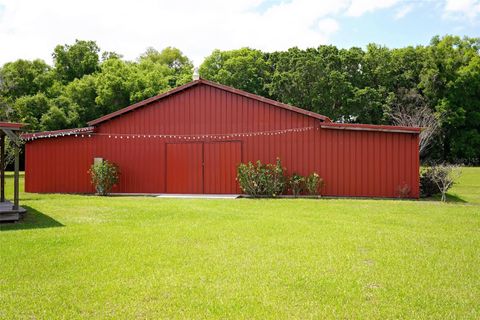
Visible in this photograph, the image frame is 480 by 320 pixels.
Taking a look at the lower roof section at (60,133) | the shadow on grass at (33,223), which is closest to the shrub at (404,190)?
the shadow on grass at (33,223)

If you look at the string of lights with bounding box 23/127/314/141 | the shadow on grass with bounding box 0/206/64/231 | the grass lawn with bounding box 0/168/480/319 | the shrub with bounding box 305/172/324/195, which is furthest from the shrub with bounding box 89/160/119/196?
the shrub with bounding box 305/172/324/195

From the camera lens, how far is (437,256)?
5.95 meters

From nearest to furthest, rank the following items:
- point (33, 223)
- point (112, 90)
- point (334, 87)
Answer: point (33, 223), point (334, 87), point (112, 90)

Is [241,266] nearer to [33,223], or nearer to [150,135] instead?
[33,223]

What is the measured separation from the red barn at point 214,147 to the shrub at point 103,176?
0.78 m

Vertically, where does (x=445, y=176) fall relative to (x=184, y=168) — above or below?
below

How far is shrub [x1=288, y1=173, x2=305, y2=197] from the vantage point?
14594 mm

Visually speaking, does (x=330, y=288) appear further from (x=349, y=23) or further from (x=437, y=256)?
(x=349, y=23)

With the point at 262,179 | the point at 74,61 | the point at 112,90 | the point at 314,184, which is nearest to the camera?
the point at 314,184

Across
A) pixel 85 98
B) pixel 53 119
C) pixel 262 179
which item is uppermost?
pixel 85 98

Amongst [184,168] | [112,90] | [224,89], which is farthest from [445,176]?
[112,90]

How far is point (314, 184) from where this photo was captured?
46.8 feet

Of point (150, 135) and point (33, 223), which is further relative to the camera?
point (150, 135)

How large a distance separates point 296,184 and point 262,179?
3.72ft
